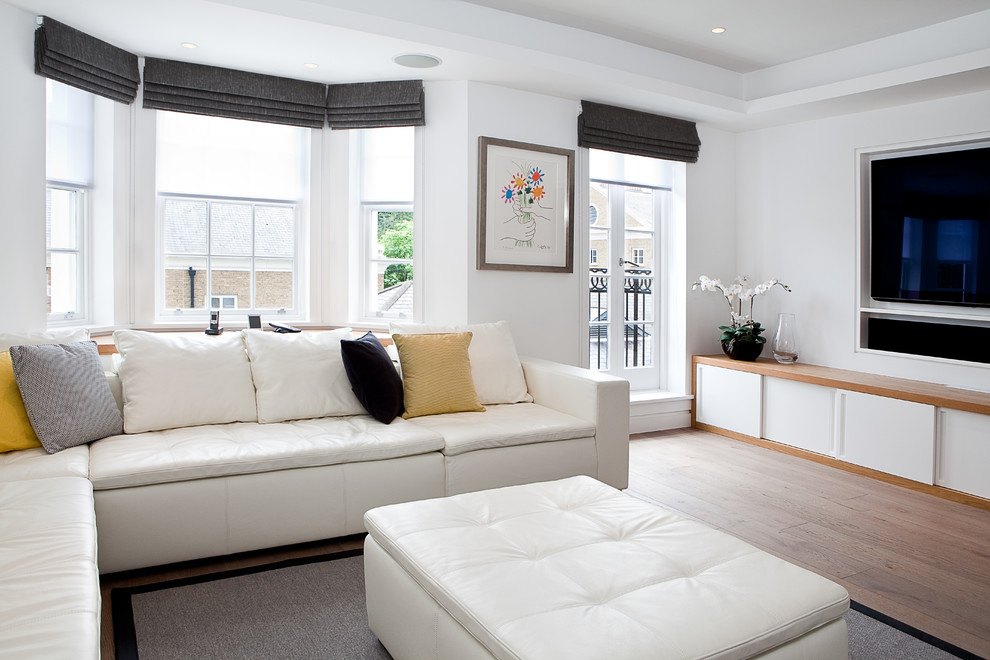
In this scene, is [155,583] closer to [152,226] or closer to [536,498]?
[536,498]

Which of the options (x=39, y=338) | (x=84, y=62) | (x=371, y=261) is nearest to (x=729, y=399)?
(x=371, y=261)

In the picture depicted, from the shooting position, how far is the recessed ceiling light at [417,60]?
351 centimetres

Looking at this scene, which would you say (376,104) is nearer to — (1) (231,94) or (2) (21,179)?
(1) (231,94)

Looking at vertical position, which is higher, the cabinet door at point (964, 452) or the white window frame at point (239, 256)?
the white window frame at point (239, 256)

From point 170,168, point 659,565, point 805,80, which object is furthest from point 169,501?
point 805,80

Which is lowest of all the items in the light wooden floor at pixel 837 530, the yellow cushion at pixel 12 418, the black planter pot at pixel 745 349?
the light wooden floor at pixel 837 530

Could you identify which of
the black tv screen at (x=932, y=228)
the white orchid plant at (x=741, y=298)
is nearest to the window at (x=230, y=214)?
the white orchid plant at (x=741, y=298)

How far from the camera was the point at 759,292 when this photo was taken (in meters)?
4.71

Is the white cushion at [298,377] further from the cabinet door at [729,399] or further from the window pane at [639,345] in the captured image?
the cabinet door at [729,399]

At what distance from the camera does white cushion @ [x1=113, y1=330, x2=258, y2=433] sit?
9.16 feet

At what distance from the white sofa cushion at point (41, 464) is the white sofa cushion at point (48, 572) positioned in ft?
0.34

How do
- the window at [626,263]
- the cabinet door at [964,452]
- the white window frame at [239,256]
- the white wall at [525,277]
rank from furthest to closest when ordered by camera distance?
the window at [626,263] < the white wall at [525,277] < the white window frame at [239,256] < the cabinet door at [964,452]

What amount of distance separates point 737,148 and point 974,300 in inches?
78.0

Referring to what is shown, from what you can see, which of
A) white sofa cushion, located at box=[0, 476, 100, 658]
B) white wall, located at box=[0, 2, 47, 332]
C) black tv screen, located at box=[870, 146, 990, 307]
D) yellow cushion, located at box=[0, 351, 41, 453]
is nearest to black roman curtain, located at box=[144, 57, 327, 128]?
white wall, located at box=[0, 2, 47, 332]
